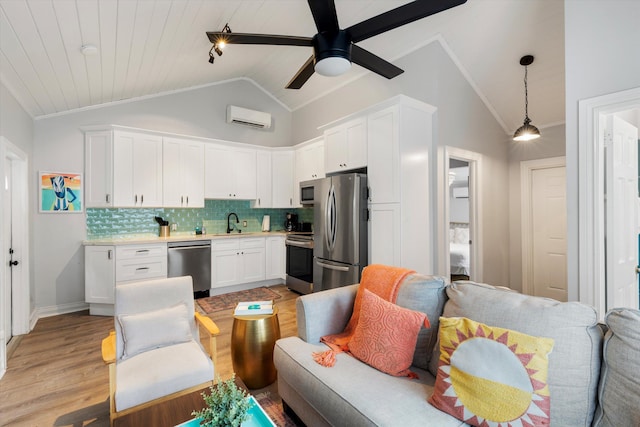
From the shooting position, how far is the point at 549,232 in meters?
4.21

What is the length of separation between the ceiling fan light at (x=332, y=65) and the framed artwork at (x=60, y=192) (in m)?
3.88

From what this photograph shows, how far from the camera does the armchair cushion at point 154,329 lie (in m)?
1.96

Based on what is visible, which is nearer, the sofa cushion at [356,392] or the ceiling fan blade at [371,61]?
the sofa cushion at [356,392]

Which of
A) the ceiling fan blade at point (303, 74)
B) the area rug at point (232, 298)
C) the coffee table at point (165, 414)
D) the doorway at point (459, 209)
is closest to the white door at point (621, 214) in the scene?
the ceiling fan blade at point (303, 74)

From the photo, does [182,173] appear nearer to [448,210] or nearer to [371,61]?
[371,61]

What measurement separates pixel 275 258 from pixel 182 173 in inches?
80.2

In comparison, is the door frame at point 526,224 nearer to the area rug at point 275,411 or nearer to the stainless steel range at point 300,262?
the stainless steel range at point 300,262

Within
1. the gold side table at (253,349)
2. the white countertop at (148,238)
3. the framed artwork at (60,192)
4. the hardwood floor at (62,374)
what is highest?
the framed artwork at (60,192)

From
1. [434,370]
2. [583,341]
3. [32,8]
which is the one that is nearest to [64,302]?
[32,8]

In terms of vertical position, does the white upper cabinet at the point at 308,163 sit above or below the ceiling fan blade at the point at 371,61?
below

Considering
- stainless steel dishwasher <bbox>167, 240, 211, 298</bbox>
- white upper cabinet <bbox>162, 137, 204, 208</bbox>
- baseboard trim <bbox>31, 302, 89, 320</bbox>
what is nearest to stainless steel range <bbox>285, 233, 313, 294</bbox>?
stainless steel dishwasher <bbox>167, 240, 211, 298</bbox>

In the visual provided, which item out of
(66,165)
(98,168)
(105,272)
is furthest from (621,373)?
(66,165)

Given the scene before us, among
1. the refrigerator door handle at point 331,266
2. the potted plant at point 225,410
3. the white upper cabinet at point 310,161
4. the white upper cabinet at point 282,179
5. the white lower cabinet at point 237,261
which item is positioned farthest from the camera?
the white upper cabinet at point 282,179

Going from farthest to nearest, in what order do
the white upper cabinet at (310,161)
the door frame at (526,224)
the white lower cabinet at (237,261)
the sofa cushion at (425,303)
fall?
the white upper cabinet at (310,161), the white lower cabinet at (237,261), the door frame at (526,224), the sofa cushion at (425,303)
